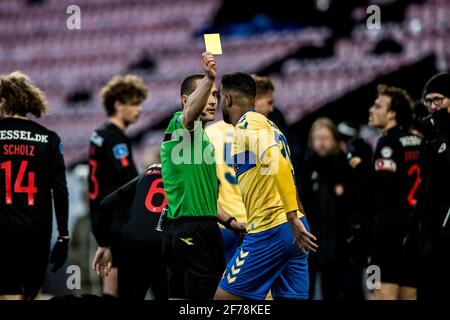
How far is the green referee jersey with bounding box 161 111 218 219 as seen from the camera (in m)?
5.92

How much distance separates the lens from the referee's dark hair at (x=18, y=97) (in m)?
6.94

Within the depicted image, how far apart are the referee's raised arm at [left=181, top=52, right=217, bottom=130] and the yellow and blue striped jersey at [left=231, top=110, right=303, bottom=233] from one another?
399 mm

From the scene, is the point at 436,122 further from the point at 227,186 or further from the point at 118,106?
the point at 118,106

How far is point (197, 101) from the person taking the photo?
5629 millimetres

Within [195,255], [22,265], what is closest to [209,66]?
[195,255]

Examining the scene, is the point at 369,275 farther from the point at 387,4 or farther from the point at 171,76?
the point at 171,76

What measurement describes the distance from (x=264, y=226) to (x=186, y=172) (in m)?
0.63

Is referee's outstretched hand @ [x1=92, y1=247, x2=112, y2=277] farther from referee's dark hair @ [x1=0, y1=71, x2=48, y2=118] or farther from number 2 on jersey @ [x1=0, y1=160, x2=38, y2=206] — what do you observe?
referee's dark hair @ [x1=0, y1=71, x2=48, y2=118]

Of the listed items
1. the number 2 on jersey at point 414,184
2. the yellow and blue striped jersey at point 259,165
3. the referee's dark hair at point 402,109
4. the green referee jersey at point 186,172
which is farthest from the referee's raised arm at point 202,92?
the referee's dark hair at point 402,109

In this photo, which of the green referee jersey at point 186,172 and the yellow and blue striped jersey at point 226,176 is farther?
the yellow and blue striped jersey at point 226,176

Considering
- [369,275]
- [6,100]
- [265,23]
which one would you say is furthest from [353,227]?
[265,23]

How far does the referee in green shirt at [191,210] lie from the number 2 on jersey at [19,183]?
134 centimetres

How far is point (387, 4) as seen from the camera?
1198cm

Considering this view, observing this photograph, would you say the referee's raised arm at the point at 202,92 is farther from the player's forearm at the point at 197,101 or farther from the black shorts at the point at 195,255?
the black shorts at the point at 195,255
